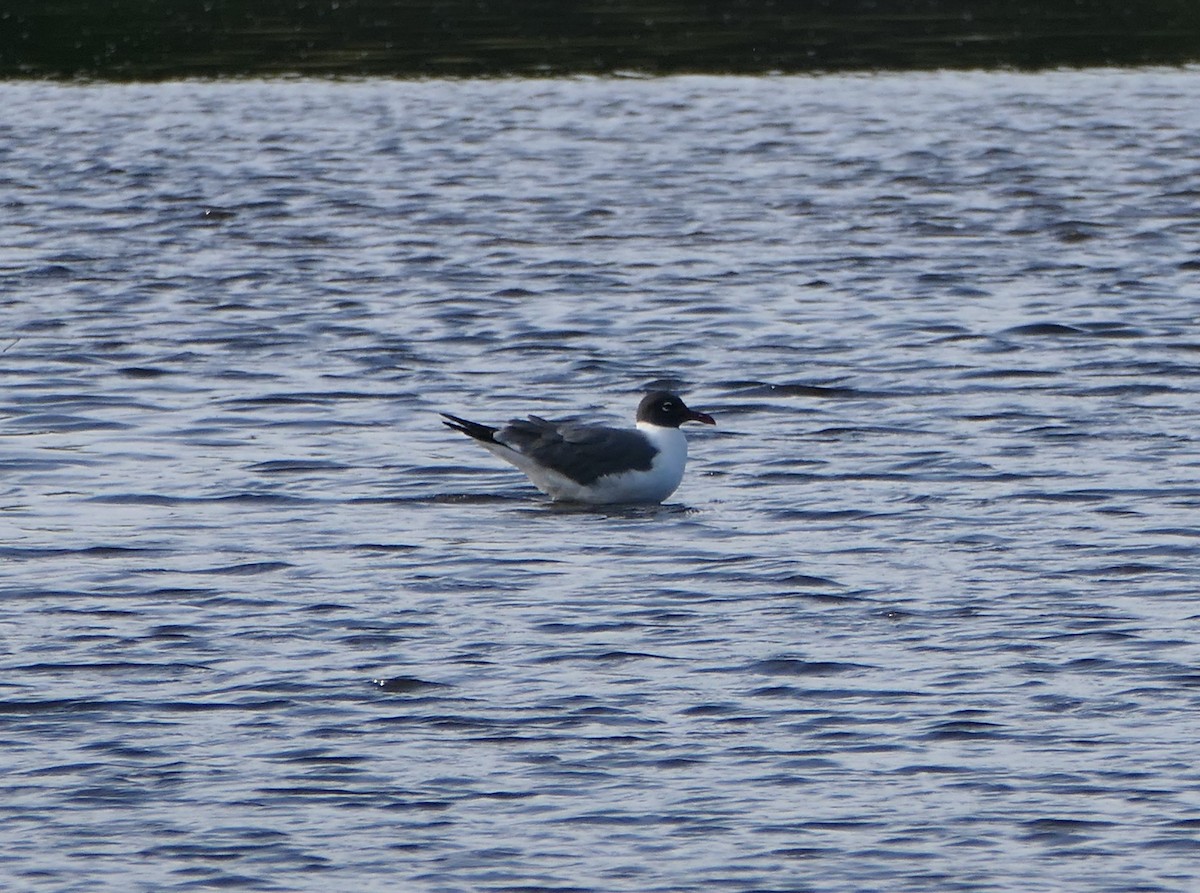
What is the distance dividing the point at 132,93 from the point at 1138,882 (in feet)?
112

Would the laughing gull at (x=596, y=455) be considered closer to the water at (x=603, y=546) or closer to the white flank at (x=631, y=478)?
the white flank at (x=631, y=478)

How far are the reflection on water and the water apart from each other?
1405cm

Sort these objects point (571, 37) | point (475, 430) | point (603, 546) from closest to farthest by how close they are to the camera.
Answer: point (603, 546)
point (475, 430)
point (571, 37)

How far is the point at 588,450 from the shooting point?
47.3ft

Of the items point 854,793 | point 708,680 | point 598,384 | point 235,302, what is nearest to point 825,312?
point 598,384

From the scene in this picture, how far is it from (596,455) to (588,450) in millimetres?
66

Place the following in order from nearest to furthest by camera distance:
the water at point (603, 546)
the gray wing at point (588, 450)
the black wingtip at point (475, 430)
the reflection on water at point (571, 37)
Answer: the water at point (603, 546), the gray wing at point (588, 450), the black wingtip at point (475, 430), the reflection on water at point (571, 37)

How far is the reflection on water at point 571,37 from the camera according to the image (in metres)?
42.7

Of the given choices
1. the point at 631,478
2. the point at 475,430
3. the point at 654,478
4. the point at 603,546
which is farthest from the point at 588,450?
the point at 603,546

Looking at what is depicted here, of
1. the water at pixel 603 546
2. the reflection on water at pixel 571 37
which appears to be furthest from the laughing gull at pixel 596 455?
the reflection on water at pixel 571 37

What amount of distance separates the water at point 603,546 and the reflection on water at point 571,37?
14050 millimetres

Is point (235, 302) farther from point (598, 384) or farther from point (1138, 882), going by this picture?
point (1138, 882)

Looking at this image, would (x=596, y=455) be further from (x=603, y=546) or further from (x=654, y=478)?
(x=603, y=546)

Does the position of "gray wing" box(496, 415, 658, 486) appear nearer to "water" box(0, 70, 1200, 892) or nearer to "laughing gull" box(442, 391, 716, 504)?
"laughing gull" box(442, 391, 716, 504)
